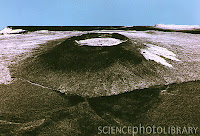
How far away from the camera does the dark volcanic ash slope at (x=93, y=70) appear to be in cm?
235

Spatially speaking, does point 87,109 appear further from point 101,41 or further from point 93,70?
point 101,41

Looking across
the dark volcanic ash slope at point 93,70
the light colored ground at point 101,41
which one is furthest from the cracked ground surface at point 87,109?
the light colored ground at point 101,41

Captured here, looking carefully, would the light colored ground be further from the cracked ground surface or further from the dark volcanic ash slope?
the cracked ground surface

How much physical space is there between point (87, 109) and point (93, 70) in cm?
94

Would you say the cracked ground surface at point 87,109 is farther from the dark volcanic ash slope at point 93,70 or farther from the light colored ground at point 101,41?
the light colored ground at point 101,41

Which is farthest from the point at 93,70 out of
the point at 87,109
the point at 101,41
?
the point at 101,41

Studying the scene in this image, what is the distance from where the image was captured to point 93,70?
2.68 meters

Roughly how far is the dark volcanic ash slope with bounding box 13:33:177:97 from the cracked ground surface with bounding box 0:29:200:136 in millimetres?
144

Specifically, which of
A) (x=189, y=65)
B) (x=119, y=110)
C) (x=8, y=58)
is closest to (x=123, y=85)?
(x=119, y=110)

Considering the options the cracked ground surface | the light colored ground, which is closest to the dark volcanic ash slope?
the cracked ground surface

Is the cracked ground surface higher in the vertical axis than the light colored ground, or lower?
lower

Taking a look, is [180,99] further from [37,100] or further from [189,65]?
[37,100]

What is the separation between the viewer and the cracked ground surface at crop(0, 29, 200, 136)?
1594 millimetres

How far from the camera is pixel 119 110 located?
1.82m
